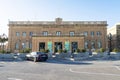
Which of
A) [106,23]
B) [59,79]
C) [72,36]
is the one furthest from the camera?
[106,23]

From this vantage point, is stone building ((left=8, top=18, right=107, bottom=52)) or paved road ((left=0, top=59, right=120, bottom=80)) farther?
stone building ((left=8, top=18, right=107, bottom=52))

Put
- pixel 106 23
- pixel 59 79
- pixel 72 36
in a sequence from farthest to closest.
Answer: pixel 106 23
pixel 72 36
pixel 59 79

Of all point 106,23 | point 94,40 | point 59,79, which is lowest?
point 59,79

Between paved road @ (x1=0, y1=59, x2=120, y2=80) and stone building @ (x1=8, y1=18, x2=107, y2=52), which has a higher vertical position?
stone building @ (x1=8, y1=18, x2=107, y2=52)

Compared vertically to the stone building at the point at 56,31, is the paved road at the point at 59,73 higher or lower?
lower

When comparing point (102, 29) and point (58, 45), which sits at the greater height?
point (102, 29)

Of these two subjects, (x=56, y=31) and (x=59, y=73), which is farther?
(x=56, y=31)

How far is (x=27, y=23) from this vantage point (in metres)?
73.3

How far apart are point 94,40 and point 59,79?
6077cm

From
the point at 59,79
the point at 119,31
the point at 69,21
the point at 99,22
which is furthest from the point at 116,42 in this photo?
the point at 59,79

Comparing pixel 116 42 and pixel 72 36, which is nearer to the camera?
pixel 72 36

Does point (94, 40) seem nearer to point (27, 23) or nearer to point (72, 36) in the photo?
point (72, 36)

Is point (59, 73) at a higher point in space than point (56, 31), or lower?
lower

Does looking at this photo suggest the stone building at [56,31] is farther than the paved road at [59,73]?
Yes
